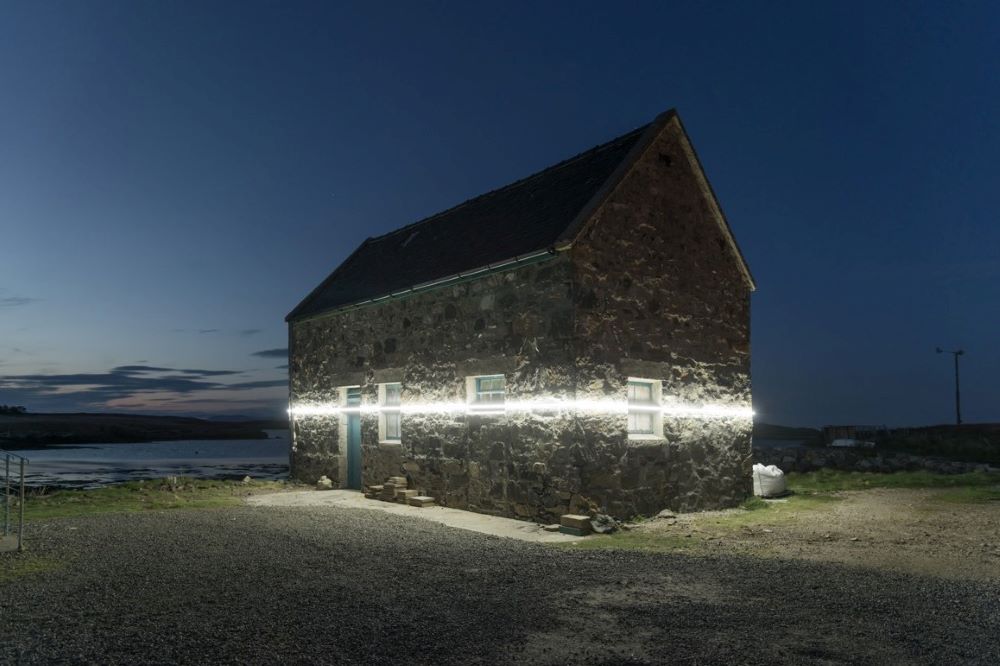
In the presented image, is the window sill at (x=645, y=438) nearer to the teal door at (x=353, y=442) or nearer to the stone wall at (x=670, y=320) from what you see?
the stone wall at (x=670, y=320)

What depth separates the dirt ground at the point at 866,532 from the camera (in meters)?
8.19

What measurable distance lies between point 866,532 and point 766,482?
14.4 ft

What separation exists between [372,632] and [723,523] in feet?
25.1

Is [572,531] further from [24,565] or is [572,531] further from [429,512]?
[24,565]

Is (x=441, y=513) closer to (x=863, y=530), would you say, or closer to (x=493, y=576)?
(x=493, y=576)

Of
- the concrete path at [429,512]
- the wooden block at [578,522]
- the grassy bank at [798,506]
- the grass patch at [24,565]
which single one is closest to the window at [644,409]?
the grassy bank at [798,506]

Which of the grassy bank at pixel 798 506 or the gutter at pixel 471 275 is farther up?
the gutter at pixel 471 275

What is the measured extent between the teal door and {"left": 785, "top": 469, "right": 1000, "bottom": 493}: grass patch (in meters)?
10.2

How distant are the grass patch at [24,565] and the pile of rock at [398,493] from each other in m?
6.40

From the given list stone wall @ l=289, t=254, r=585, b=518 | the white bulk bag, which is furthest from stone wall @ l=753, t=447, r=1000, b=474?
stone wall @ l=289, t=254, r=585, b=518

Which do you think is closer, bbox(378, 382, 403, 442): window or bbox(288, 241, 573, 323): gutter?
bbox(288, 241, 573, 323): gutter

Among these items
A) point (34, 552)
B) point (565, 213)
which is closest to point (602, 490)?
point (565, 213)

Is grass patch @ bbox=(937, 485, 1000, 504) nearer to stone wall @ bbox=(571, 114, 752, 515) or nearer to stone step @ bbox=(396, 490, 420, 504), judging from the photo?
stone wall @ bbox=(571, 114, 752, 515)

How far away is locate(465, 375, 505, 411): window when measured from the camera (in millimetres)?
12547
